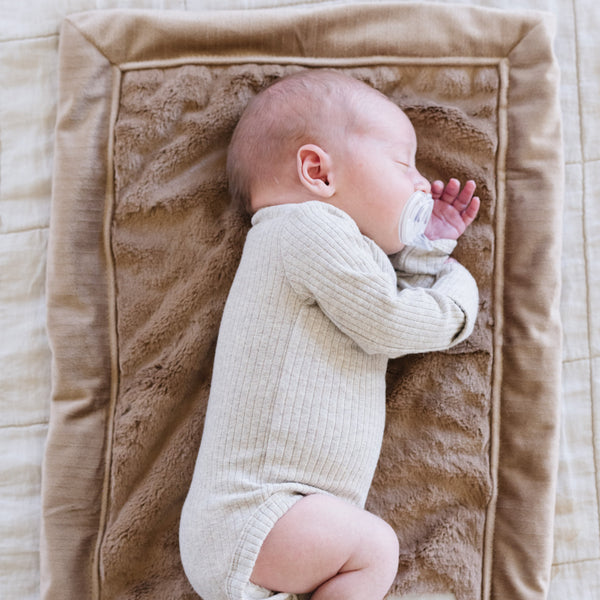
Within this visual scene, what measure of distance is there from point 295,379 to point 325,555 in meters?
0.25

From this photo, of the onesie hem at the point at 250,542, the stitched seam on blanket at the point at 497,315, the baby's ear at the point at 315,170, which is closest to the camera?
the onesie hem at the point at 250,542

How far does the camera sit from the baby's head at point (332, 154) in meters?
1.03

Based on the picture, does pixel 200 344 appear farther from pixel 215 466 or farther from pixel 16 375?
pixel 16 375

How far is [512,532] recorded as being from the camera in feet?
3.70

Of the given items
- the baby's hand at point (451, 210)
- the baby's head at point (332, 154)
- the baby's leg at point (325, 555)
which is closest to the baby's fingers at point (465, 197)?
the baby's hand at point (451, 210)

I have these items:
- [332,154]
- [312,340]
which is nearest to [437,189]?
[332,154]

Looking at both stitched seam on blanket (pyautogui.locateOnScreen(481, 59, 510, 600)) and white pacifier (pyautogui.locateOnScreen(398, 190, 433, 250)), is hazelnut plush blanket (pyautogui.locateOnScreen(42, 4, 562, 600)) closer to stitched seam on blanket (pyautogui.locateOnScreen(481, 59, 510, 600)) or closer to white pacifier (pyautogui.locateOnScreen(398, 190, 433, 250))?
stitched seam on blanket (pyautogui.locateOnScreen(481, 59, 510, 600))

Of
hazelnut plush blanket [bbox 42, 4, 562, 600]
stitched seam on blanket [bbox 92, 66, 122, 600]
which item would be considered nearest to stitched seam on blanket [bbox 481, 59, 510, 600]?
hazelnut plush blanket [bbox 42, 4, 562, 600]

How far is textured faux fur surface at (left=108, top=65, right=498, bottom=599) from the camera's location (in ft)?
3.67

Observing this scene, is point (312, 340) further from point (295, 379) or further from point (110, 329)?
point (110, 329)

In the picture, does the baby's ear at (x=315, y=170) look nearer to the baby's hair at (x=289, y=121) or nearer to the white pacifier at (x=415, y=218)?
the baby's hair at (x=289, y=121)

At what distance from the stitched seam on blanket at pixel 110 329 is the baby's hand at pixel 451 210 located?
570mm

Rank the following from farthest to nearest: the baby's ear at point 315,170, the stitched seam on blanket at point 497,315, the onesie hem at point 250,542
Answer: the stitched seam on blanket at point 497,315 < the baby's ear at point 315,170 < the onesie hem at point 250,542

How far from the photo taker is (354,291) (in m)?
0.97
